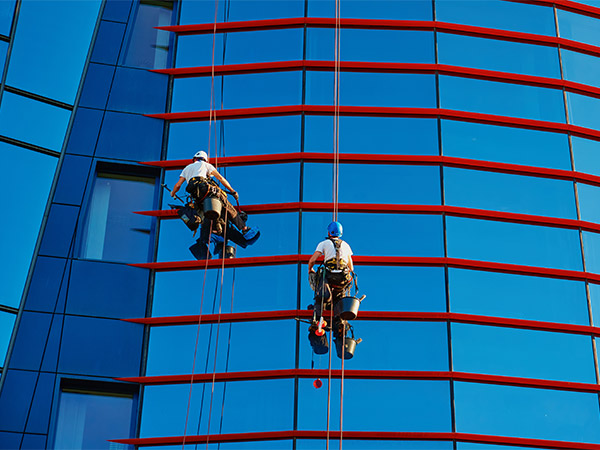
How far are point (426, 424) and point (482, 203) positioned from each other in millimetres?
4619

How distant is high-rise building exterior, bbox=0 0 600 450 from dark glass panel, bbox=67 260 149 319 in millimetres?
41

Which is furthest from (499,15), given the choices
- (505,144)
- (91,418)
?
(91,418)

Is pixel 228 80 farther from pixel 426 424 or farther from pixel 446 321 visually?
pixel 426 424

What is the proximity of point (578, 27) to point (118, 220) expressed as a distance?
10803 millimetres

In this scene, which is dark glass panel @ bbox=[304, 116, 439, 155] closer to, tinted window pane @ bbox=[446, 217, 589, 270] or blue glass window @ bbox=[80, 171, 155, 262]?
tinted window pane @ bbox=[446, 217, 589, 270]

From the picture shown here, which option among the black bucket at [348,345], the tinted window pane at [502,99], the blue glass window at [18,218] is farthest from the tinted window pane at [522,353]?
the blue glass window at [18,218]

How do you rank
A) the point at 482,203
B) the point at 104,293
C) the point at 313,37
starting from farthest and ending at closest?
the point at 313,37
the point at 482,203
the point at 104,293

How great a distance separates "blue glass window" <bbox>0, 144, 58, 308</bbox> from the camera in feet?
57.5

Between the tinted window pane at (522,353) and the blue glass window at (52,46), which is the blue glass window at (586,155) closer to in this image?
the tinted window pane at (522,353)

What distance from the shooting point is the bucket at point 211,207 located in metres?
16.1

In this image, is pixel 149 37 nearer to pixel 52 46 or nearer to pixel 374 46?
pixel 52 46

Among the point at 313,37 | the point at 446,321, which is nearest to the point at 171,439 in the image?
the point at 446,321

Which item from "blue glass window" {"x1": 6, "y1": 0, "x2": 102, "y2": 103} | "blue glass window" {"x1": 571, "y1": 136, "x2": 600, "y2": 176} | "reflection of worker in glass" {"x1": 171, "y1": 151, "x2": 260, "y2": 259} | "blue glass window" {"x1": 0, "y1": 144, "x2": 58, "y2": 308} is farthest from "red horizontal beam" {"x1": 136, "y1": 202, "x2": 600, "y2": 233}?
"blue glass window" {"x1": 6, "y1": 0, "x2": 102, "y2": 103}

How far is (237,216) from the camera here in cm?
1766
